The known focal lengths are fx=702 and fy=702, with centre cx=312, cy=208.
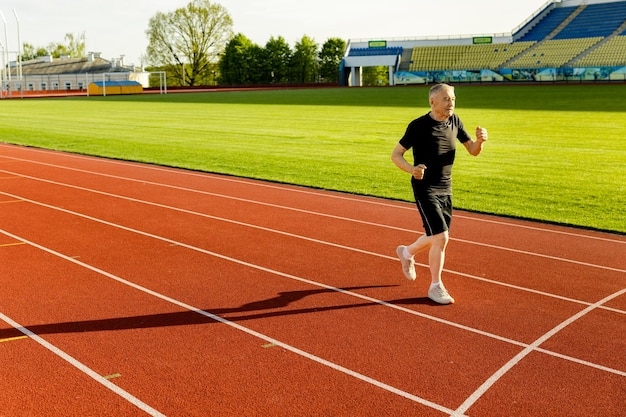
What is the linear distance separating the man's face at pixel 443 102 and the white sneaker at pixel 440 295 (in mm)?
1584

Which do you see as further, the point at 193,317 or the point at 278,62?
the point at 278,62

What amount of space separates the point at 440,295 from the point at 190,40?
326ft

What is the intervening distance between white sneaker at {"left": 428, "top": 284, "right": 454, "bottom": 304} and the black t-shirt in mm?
891

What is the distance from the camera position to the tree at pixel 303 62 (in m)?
102

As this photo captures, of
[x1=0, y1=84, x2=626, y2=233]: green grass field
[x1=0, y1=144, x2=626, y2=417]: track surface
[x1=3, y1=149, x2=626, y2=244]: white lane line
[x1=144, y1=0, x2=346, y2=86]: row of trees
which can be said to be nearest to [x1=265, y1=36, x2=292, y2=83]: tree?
[x1=144, y1=0, x2=346, y2=86]: row of trees

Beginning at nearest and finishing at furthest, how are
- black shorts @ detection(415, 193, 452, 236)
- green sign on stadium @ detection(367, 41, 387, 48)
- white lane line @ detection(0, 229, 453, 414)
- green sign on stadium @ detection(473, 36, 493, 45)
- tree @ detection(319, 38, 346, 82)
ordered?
1. white lane line @ detection(0, 229, 453, 414)
2. black shorts @ detection(415, 193, 452, 236)
3. green sign on stadium @ detection(473, 36, 493, 45)
4. green sign on stadium @ detection(367, 41, 387, 48)
5. tree @ detection(319, 38, 346, 82)

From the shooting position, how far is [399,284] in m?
7.10

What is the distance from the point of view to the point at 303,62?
102438 mm

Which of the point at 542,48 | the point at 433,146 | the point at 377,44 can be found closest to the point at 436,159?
the point at 433,146

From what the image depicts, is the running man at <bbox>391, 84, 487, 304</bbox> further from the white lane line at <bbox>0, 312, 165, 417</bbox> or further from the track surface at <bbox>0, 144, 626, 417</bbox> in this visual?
the white lane line at <bbox>0, 312, 165, 417</bbox>

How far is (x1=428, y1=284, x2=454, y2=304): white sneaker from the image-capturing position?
639cm

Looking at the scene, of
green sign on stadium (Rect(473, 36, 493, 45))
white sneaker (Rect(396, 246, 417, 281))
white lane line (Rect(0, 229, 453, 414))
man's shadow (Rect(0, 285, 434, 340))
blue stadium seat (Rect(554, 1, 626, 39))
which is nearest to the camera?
white lane line (Rect(0, 229, 453, 414))

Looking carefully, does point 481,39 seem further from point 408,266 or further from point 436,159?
point 436,159

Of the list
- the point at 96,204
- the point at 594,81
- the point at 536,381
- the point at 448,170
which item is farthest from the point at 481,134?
the point at 594,81
